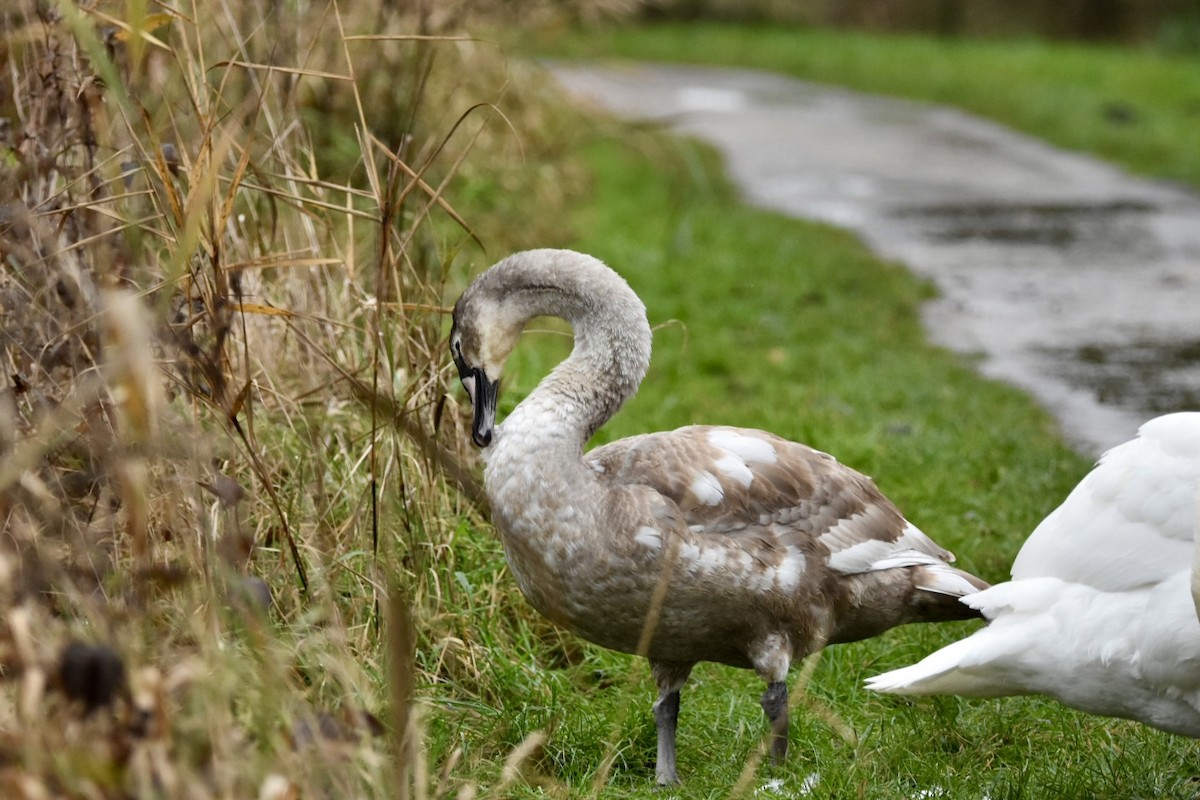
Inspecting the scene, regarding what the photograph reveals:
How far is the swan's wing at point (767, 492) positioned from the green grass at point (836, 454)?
379mm

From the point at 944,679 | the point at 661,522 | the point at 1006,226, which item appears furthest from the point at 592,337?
the point at 1006,226

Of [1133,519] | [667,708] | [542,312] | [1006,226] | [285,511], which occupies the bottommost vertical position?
[1006,226]

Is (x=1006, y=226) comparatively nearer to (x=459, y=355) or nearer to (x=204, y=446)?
(x=459, y=355)

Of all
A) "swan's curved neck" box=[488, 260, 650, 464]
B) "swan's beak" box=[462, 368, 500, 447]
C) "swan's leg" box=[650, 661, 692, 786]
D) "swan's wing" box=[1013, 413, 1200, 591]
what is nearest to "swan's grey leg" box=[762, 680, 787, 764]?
"swan's leg" box=[650, 661, 692, 786]

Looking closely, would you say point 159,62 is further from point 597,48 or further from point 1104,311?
point 597,48

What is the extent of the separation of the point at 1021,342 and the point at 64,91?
5143 millimetres

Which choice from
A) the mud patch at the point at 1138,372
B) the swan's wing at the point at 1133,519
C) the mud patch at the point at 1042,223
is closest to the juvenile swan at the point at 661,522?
the swan's wing at the point at 1133,519

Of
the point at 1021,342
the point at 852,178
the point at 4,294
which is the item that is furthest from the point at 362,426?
the point at 852,178

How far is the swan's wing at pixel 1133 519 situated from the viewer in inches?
127

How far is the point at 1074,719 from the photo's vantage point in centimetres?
390

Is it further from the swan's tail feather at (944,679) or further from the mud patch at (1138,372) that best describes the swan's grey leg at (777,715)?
the mud patch at (1138,372)

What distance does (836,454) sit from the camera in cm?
584

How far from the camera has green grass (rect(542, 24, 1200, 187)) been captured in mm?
12781

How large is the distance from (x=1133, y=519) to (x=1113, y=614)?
0.23 m
